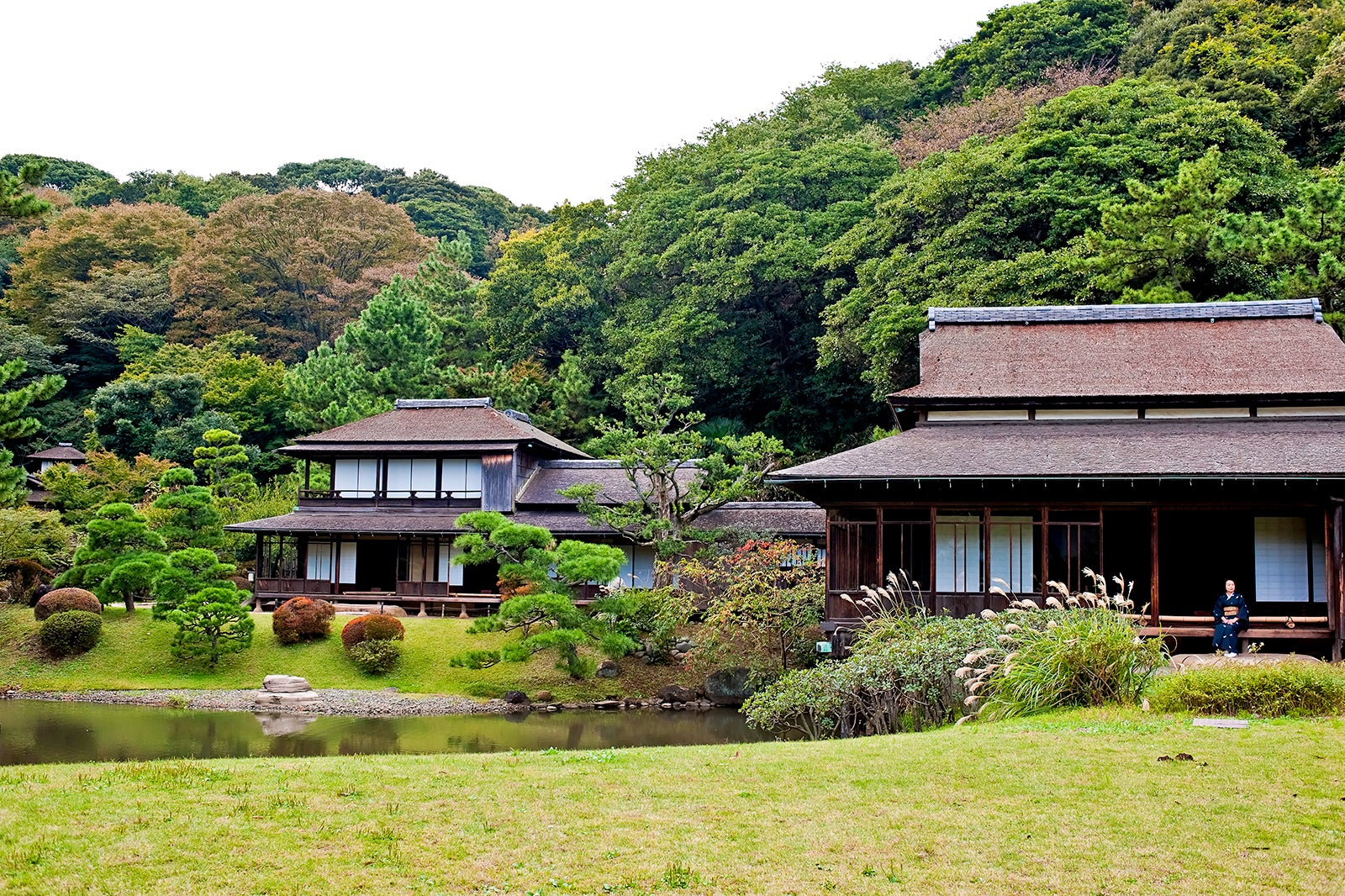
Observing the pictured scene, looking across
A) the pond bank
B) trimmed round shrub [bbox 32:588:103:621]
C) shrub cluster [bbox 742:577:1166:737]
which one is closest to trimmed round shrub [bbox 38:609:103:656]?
trimmed round shrub [bbox 32:588:103:621]

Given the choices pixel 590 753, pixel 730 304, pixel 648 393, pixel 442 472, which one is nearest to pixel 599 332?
pixel 730 304

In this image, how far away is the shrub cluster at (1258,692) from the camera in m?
11.6

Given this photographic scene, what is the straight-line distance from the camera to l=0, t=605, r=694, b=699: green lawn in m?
24.0

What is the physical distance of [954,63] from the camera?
49219mm

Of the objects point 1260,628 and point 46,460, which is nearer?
point 1260,628

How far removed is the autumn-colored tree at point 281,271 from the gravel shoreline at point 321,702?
106 ft

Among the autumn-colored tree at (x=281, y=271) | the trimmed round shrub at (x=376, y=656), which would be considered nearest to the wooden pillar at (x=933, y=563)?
the trimmed round shrub at (x=376, y=656)

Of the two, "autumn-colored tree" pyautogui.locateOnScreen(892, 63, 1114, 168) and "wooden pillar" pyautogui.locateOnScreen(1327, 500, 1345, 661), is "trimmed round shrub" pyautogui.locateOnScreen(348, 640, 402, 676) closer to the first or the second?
"wooden pillar" pyautogui.locateOnScreen(1327, 500, 1345, 661)

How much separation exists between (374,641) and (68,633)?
23.6 feet

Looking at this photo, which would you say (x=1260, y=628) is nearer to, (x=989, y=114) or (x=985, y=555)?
(x=985, y=555)

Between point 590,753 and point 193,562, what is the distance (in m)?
17.9

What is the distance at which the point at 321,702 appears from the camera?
2275 centimetres

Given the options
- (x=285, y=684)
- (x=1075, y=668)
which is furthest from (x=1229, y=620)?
(x=285, y=684)

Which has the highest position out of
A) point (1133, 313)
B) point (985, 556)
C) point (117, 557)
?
point (1133, 313)
